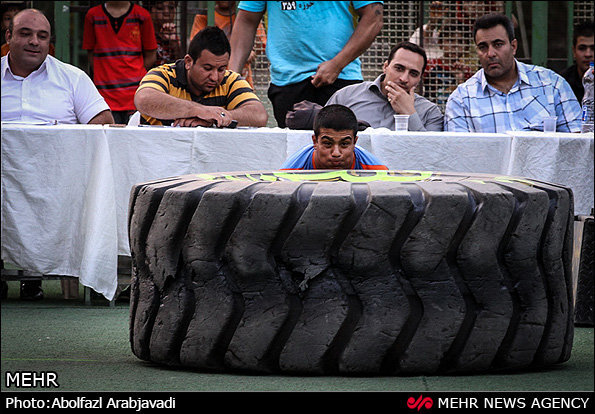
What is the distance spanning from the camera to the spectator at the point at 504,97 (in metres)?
5.36

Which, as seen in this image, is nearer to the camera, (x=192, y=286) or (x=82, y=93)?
(x=192, y=286)

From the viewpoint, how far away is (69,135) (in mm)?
4441

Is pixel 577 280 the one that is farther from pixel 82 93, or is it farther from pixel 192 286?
pixel 82 93

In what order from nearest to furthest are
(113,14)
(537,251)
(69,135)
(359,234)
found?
(359,234), (537,251), (69,135), (113,14)

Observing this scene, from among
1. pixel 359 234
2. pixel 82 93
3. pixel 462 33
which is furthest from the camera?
pixel 462 33

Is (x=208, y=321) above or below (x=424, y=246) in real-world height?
below

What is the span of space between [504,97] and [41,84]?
247cm

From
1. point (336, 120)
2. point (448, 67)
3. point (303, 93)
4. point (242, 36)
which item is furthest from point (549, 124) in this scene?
point (448, 67)

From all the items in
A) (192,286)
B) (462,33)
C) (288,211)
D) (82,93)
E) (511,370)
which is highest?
(462,33)

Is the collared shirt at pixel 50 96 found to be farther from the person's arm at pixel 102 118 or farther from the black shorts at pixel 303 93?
the black shorts at pixel 303 93

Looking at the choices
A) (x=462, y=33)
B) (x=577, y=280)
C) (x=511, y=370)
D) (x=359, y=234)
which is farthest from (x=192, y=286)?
(x=462, y=33)

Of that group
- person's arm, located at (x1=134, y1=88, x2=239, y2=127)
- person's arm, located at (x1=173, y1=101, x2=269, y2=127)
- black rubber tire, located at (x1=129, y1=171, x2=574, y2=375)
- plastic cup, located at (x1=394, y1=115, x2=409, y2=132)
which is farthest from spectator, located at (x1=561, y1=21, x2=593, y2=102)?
black rubber tire, located at (x1=129, y1=171, x2=574, y2=375)

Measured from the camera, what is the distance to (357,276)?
104 inches

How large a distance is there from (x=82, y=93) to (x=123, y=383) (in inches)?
114
